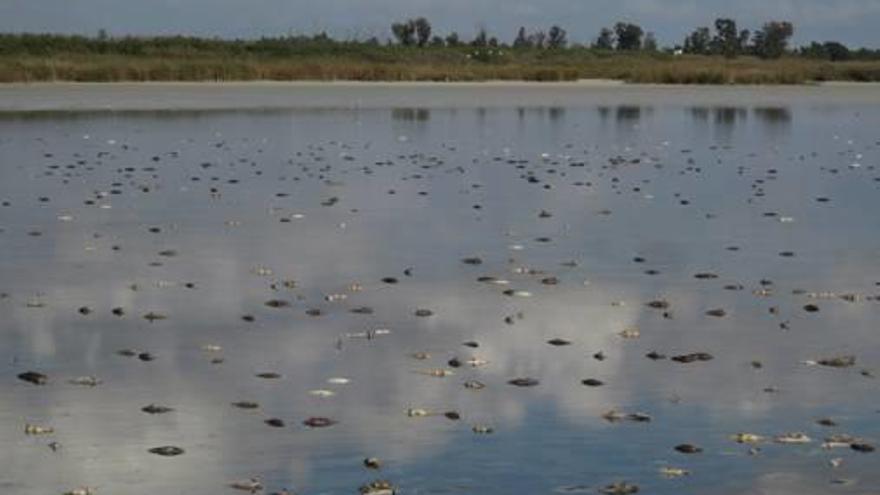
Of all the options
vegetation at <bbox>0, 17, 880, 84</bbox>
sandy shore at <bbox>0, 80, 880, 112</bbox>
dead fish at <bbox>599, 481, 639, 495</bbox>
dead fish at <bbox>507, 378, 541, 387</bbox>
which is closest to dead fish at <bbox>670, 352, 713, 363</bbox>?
dead fish at <bbox>507, 378, 541, 387</bbox>

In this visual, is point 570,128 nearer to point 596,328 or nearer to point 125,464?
point 596,328

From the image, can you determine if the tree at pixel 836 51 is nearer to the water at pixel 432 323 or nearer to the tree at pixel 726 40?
the tree at pixel 726 40

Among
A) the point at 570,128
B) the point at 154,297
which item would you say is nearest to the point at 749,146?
the point at 570,128

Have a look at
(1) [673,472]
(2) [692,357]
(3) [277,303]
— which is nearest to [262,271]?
(3) [277,303]

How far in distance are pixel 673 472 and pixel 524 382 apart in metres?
2.89

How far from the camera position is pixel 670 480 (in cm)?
1102

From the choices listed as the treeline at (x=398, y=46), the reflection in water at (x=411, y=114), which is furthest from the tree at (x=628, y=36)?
the reflection in water at (x=411, y=114)

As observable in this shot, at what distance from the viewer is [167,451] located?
38.0 feet

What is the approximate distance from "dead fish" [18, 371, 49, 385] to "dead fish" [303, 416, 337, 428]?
2577 millimetres

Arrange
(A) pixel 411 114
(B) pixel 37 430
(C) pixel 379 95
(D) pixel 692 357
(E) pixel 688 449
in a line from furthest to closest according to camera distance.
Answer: (C) pixel 379 95 < (A) pixel 411 114 < (D) pixel 692 357 < (B) pixel 37 430 < (E) pixel 688 449

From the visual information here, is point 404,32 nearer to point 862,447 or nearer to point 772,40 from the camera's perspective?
point 772,40

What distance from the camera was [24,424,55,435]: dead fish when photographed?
1208 centimetres

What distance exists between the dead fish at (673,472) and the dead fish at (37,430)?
445 centimetres

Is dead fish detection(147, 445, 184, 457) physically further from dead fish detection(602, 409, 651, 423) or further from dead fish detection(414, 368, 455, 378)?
dead fish detection(602, 409, 651, 423)
